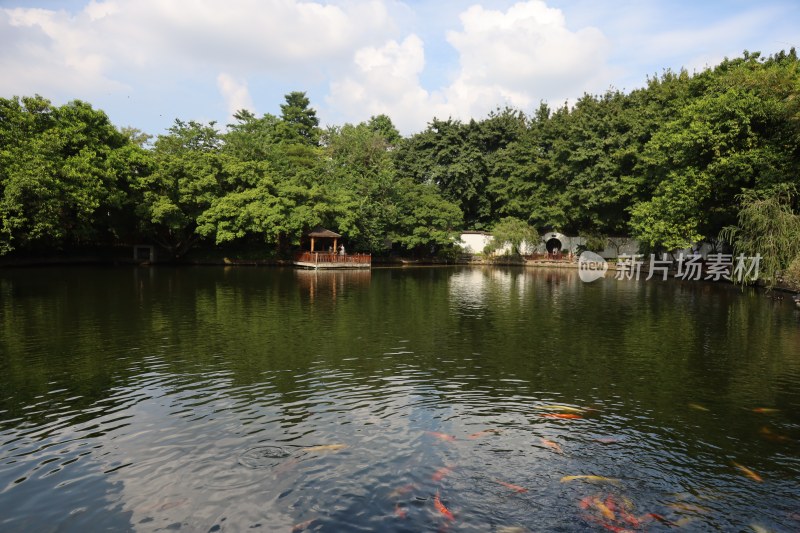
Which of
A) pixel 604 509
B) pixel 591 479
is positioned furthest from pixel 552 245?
pixel 604 509

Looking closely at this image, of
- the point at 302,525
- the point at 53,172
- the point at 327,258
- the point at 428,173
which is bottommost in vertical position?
the point at 302,525

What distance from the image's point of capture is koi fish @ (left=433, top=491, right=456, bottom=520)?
19.2 ft

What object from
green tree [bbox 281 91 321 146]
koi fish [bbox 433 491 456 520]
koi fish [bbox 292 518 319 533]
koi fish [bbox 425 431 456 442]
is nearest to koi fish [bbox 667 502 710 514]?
koi fish [bbox 433 491 456 520]

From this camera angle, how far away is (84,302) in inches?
771

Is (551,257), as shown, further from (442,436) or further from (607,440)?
(442,436)

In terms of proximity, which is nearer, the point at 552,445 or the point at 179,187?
the point at 552,445

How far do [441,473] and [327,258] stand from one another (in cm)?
3490

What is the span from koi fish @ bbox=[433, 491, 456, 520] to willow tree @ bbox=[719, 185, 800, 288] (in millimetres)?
24175

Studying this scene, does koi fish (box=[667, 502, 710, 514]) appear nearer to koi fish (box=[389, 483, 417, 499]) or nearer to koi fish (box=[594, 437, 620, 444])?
koi fish (box=[594, 437, 620, 444])

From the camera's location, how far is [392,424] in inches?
331

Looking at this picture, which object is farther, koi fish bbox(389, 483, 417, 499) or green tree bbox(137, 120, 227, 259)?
green tree bbox(137, 120, 227, 259)

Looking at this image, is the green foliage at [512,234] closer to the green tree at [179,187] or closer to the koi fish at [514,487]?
the green tree at [179,187]

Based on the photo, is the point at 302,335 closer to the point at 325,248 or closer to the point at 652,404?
the point at 652,404

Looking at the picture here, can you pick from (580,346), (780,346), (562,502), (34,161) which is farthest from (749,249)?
(34,161)
